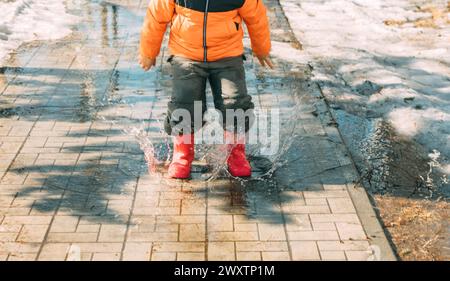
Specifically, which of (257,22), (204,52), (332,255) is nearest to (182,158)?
(204,52)

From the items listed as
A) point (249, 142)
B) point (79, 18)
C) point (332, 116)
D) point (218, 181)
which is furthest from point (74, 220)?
point (79, 18)

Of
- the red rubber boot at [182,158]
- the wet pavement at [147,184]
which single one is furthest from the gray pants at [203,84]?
the wet pavement at [147,184]

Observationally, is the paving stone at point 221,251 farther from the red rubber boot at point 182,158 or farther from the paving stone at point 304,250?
the red rubber boot at point 182,158

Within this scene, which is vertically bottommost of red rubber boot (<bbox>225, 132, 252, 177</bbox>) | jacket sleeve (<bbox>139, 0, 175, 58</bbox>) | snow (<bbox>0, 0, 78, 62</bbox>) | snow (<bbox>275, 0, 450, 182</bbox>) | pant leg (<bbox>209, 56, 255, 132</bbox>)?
snow (<bbox>0, 0, 78, 62</bbox>)

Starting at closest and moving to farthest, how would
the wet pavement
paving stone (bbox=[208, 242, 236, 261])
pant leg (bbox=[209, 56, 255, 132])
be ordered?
1. paving stone (bbox=[208, 242, 236, 261])
2. the wet pavement
3. pant leg (bbox=[209, 56, 255, 132])

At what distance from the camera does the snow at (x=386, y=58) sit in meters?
6.43

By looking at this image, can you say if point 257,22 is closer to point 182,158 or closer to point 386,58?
point 182,158

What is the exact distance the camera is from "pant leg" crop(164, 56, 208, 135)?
4.85 m

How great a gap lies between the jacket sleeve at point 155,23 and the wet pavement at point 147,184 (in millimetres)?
1034

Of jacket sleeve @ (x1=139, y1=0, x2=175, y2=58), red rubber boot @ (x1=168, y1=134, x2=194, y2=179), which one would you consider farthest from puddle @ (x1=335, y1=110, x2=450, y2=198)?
jacket sleeve @ (x1=139, y1=0, x2=175, y2=58)

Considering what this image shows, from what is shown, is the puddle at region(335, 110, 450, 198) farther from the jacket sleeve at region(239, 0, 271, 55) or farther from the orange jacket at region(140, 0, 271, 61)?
the orange jacket at region(140, 0, 271, 61)

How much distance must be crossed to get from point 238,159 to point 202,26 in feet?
3.93
